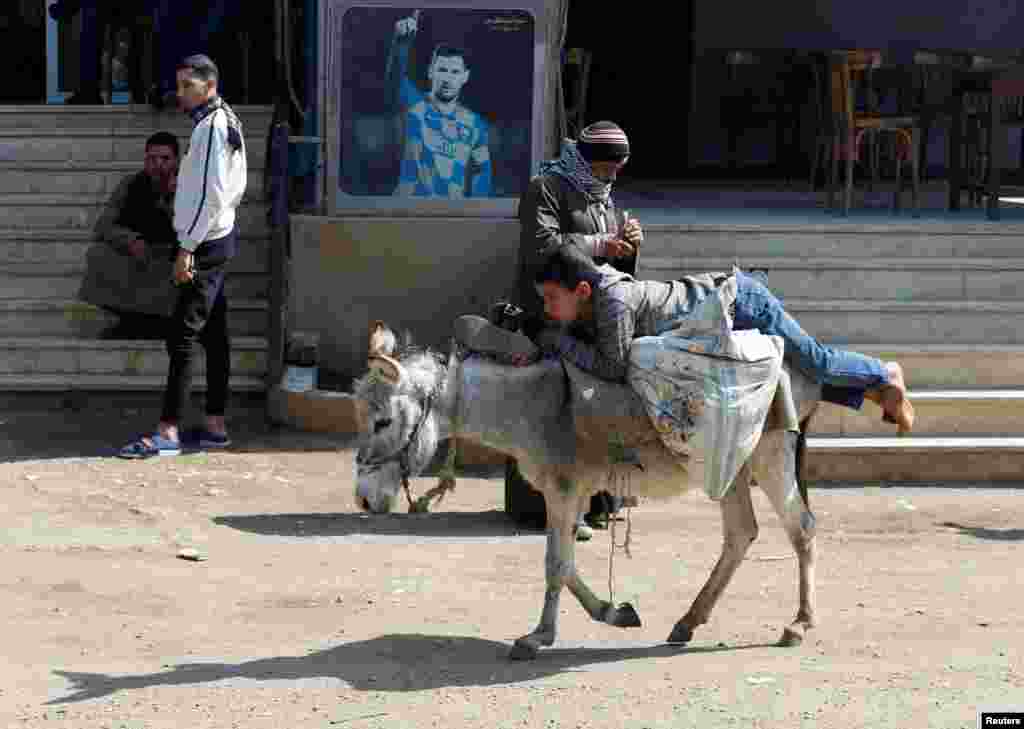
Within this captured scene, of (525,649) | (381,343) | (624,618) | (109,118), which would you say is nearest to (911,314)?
(624,618)

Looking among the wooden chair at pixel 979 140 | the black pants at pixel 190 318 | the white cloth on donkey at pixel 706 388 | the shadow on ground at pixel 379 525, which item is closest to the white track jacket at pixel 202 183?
the black pants at pixel 190 318

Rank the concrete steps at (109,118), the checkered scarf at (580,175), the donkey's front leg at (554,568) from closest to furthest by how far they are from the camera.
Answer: the donkey's front leg at (554,568)
the checkered scarf at (580,175)
the concrete steps at (109,118)

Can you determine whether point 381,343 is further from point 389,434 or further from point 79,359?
point 79,359

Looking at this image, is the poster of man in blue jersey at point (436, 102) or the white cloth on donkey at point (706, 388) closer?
the white cloth on donkey at point (706, 388)

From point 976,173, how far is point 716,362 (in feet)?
24.7

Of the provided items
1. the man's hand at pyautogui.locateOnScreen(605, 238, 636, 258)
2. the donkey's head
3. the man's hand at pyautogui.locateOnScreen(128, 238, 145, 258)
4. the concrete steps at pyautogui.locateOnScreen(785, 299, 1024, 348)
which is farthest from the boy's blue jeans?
the man's hand at pyautogui.locateOnScreen(128, 238, 145, 258)

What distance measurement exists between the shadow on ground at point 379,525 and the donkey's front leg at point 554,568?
87.0 inches

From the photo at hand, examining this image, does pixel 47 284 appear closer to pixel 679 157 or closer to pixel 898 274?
pixel 898 274

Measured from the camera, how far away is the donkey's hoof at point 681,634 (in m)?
7.47

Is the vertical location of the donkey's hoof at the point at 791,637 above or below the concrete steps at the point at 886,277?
below

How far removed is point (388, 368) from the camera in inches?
264

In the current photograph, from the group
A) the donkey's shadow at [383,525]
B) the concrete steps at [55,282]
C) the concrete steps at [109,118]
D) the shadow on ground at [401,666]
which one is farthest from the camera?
the concrete steps at [109,118]

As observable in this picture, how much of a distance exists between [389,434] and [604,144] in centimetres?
208

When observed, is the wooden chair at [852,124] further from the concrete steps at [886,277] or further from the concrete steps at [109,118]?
the concrete steps at [109,118]
